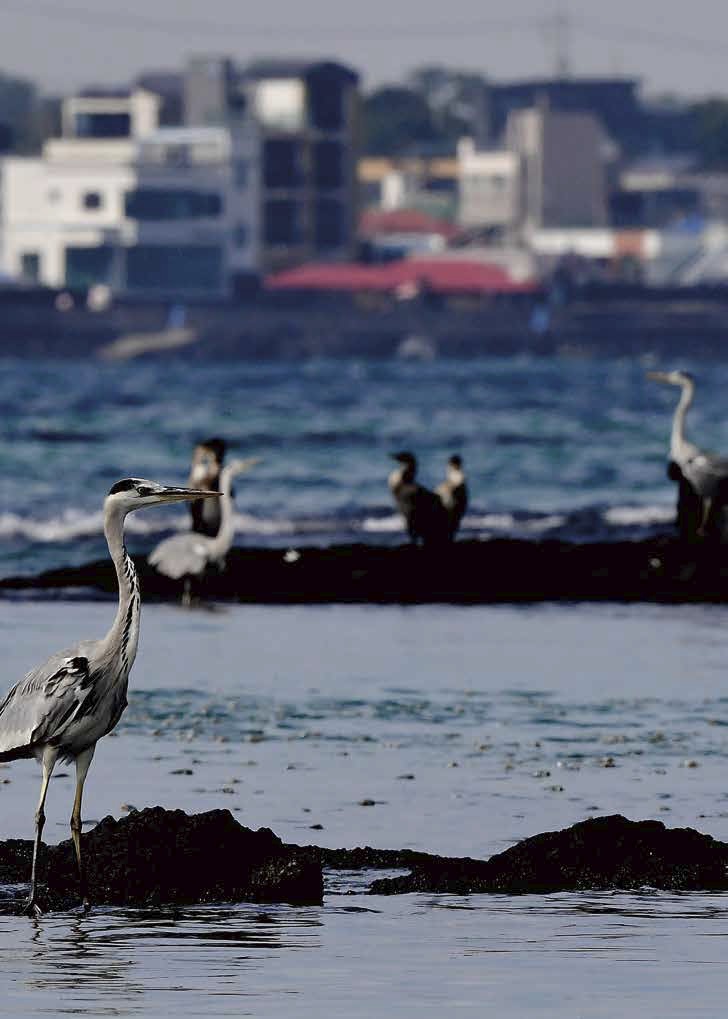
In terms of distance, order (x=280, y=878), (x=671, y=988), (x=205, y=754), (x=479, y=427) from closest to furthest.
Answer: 1. (x=671, y=988)
2. (x=280, y=878)
3. (x=205, y=754)
4. (x=479, y=427)

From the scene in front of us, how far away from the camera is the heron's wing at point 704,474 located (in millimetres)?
34594

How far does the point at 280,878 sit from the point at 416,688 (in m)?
9.07

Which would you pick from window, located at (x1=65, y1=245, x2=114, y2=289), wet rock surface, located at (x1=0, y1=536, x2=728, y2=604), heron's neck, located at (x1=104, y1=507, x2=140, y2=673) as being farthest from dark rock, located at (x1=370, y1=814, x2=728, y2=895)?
window, located at (x1=65, y1=245, x2=114, y2=289)

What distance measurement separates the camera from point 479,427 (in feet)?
326

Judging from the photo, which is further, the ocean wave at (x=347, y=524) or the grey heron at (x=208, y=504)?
the ocean wave at (x=347, y=524)

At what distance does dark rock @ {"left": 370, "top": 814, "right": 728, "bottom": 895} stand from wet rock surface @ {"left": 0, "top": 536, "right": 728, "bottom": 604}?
56.0 feet

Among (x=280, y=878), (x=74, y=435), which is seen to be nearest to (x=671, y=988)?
(x=280, y=878)

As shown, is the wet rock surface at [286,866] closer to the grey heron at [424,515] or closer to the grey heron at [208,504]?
the grey heron at [208,504]

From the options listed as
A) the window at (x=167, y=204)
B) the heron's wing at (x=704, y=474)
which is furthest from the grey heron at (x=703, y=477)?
the window at (x=167, y=204)

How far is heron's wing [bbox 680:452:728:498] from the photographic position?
3459cm

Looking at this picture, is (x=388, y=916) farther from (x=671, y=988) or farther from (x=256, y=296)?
(x=256, y=296)

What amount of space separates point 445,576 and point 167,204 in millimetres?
165422

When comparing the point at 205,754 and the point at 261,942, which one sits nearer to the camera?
the point at 261,942

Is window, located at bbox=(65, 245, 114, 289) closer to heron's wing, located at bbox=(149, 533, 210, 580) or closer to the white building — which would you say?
the white building
